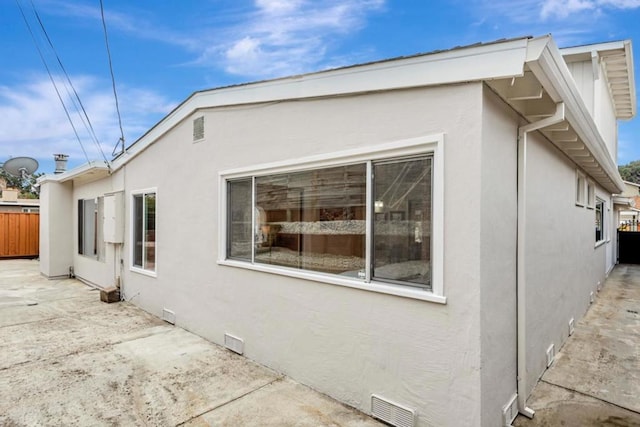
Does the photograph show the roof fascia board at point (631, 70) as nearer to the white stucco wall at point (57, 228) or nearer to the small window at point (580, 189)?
the small window at point (580, 189)

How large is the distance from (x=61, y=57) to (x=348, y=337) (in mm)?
8712

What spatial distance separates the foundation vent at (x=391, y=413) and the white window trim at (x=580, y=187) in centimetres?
460

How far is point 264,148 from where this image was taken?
406 centimetres

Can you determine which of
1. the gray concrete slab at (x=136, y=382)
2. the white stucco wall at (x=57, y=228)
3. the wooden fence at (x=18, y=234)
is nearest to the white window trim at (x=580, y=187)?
the gray concrete slab at (x=136, y=382)

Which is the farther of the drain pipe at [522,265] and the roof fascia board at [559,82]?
the drain pipe at [522,265]

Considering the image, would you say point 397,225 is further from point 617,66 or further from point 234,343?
point 617,66

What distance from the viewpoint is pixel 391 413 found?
283cm

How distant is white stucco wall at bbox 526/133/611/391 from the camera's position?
3328mm

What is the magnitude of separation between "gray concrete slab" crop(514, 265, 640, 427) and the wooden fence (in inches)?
684

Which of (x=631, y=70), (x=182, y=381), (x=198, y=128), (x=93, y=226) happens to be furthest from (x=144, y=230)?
(x=631, y=70)

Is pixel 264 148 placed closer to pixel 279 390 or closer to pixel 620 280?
pixel 279 390

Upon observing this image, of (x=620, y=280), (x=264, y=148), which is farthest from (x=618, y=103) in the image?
(x=264, y=148)

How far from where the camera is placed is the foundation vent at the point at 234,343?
4.35 metres

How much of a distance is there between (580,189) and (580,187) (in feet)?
0.11
